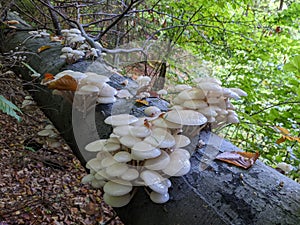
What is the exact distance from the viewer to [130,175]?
39.3 inches

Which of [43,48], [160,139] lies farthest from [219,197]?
[43,48]

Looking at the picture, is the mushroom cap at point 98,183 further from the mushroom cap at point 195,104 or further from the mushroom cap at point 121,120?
the mushroom cap at point 195,104

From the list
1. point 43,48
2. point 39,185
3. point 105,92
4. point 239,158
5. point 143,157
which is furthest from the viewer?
point 39,185

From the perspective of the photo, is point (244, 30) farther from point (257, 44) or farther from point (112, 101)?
point (112, 101)

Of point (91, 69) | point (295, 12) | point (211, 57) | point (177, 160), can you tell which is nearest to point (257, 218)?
point (177, 160)

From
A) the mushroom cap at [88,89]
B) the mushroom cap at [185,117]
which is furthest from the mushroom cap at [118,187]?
the mushroom cap at [88,89]

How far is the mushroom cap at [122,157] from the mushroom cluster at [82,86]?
1.57 feet

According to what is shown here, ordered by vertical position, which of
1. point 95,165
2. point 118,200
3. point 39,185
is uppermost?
point 95,165

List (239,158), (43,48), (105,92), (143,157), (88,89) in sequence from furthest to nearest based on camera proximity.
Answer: (43,48)
(105,92)
(88,89)
(239,158)
(143,157)

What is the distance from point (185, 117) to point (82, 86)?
66 cm

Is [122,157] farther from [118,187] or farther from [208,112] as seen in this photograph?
[208,112]

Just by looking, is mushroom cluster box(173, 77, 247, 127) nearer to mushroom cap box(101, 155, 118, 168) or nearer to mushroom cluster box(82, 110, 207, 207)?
mushroom cluster box(82, 110, 207, 207)

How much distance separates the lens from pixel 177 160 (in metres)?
1.03

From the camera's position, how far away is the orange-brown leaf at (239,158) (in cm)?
114
